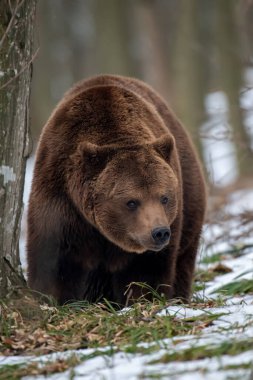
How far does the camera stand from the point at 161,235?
6141mm

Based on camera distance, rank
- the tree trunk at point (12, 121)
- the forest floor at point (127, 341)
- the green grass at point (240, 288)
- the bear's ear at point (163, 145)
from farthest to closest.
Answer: the green grass at point (240, 288) → the bear's ear at point (163, 145) → the tree trunk at point (12, 121) → the forest floor at point (127, 341)

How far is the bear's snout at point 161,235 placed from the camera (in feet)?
20.1

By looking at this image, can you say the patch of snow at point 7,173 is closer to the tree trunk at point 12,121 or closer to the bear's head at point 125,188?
the tree trunk at point 12,121

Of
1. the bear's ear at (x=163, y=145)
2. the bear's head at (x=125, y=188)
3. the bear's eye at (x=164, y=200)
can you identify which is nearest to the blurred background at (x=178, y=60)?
the bear's ear at (x=163, y=145)

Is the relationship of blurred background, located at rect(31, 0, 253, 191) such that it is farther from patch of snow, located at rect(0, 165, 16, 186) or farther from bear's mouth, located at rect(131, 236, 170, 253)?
patch of snow, located at rect(0, 165, 16, 186)

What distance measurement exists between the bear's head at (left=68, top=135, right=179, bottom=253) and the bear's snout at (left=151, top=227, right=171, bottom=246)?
0.54 ft

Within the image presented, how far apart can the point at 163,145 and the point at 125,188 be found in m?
0.53

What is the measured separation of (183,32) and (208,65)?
9.71m

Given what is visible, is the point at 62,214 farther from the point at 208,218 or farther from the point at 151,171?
the point at 208,218

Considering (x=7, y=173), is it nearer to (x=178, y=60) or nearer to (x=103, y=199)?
(x=103, y=199)

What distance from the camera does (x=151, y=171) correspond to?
657cm

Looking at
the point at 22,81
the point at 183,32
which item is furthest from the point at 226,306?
the point at 183,32

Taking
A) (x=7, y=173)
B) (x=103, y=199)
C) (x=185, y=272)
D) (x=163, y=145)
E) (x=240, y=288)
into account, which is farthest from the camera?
(x=185, y=272)

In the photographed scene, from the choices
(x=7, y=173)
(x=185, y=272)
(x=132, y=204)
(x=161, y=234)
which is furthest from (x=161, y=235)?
(x=185, y=272)
